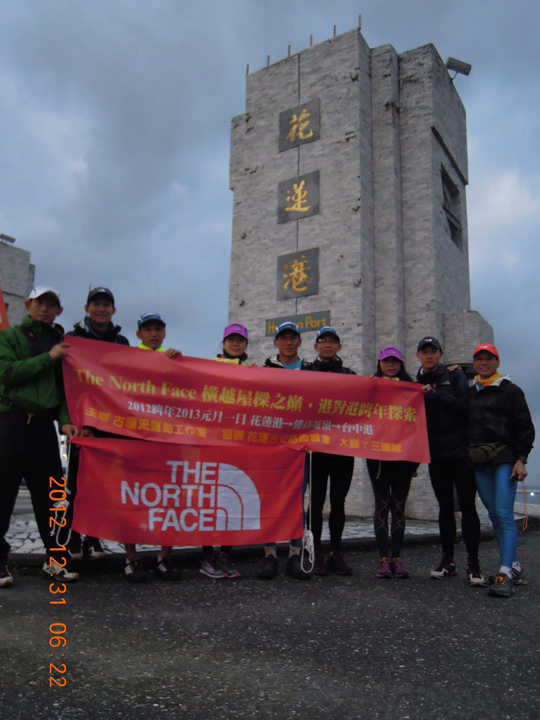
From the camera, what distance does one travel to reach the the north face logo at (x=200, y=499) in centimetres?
454

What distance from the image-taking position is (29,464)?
442cm

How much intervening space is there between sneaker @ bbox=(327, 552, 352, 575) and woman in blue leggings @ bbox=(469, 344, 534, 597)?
1334mm

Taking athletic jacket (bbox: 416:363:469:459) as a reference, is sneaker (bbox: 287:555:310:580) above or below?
below

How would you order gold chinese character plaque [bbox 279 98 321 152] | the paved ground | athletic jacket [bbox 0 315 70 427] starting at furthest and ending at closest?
gold chinese character plaque [bbox 279 98 321 152]
athletic jacket [bbox 0 315 70 427]
the paved ground

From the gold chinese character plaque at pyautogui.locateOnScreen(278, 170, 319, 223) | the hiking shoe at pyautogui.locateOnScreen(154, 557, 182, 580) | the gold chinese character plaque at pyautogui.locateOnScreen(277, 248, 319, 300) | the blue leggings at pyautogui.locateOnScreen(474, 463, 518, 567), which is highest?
the gold chinese character plaque at pyautogui.locateOnScreen(278, 170, 319, 223)

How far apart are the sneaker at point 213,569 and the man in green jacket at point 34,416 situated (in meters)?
1.12

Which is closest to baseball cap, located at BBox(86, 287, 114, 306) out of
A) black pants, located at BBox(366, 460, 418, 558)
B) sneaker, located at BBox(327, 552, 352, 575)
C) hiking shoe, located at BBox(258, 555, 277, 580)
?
hiking shoe, located at BBox(258, 555, 277, 580)

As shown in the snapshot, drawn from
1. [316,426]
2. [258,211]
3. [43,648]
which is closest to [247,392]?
[316,426]

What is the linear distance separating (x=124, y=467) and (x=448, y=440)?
120 inches

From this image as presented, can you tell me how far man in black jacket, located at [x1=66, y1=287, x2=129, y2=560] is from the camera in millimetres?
4742

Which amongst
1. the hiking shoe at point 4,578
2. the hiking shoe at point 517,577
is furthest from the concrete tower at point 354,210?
the hiking shoe at point 4,578

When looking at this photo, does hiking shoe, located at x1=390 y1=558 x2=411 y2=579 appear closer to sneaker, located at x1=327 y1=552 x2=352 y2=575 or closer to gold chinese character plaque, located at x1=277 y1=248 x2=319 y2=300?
sneaker, located at x1=327 y1=552 x2=352 y2=575

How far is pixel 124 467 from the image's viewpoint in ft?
14.9

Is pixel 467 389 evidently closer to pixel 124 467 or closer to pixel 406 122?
pixel 124 467
